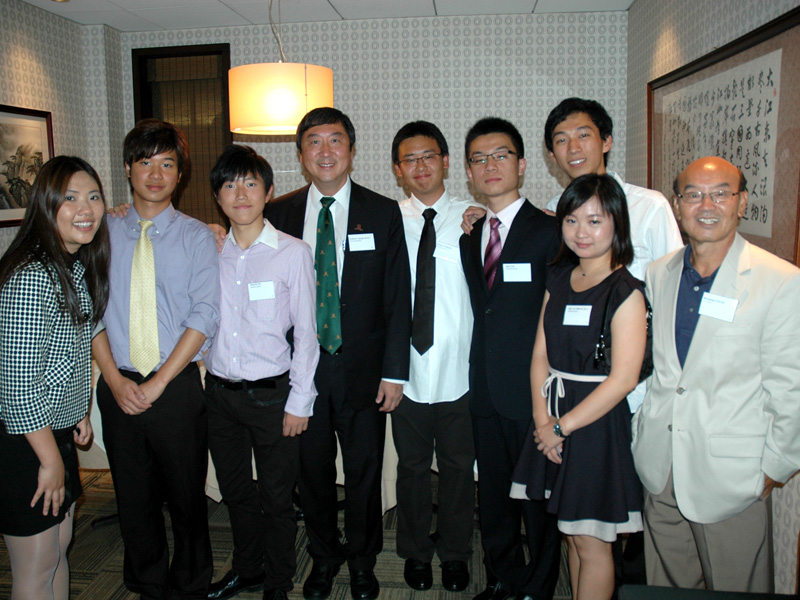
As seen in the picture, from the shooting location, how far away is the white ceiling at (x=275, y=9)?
179 inches

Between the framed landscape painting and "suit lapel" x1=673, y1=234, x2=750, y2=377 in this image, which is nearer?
"suit lapel" x1=673, y1=234, x2=750, y2=377

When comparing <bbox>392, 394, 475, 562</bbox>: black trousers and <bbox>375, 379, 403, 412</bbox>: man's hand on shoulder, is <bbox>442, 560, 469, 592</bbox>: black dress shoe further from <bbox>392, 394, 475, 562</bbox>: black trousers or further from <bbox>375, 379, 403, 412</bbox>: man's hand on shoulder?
<bbox>375, 379, 403, 412</bbox>: man's hand on shoulder

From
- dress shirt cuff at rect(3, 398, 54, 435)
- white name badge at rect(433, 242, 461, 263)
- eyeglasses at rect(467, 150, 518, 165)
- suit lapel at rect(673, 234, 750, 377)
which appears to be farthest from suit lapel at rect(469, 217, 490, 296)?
dress shirt cuff at rect(3, 398, 54, 435)

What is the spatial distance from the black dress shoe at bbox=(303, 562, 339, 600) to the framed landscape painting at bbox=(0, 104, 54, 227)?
12.3 ft

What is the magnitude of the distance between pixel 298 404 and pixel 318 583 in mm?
873

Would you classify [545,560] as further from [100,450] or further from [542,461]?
[100,450]

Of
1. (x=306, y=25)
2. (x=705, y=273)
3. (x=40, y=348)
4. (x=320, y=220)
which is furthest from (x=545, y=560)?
(x=306, y=25)

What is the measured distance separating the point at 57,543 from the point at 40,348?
0.65 m

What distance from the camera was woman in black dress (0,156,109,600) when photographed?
1671mm

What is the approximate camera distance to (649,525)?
1.84m

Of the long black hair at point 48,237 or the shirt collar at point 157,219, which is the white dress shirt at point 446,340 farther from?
the long black hair at point 48,237

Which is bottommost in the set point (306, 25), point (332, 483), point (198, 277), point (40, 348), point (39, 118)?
point (332, 483)

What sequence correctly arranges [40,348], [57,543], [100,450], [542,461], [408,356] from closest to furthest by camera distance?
1. [40,348]
2. [57,543]
3. [542,461]
4. [408,356]
5. [100,450]

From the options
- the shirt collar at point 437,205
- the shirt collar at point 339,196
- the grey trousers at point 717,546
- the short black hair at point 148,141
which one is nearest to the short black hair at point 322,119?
the shirt collar at point 339,196
